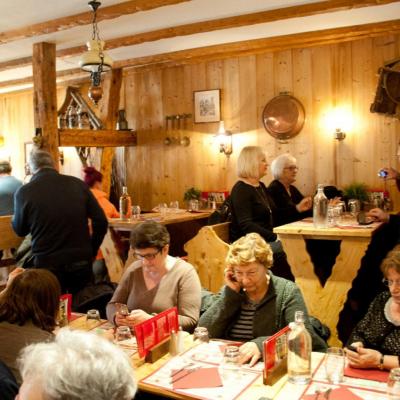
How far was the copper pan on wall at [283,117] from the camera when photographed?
5707 mm

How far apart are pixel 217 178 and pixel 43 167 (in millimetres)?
3213

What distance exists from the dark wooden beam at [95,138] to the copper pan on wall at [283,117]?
1919 millimetres

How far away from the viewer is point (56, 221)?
3.32 m

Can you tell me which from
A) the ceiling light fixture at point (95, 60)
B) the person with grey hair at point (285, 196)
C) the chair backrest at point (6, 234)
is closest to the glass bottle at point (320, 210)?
the person with grey hair at point (285, 196)

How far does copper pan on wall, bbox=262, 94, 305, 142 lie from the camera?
18.7 feet

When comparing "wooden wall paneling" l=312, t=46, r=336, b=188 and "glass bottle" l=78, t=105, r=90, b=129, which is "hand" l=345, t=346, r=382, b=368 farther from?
"glass bottle" l=78, t=105, r=90, b=129

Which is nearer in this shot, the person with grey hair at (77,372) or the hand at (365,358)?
the person with grey hair at (77,372)

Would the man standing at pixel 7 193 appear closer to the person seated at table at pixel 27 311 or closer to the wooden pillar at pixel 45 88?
the wooden pillar at pixel 45 88

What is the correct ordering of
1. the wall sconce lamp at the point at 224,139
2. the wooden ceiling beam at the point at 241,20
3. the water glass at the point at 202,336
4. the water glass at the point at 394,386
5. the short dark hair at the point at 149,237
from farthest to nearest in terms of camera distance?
the wall sconce lamp at the point at 224,139 < the wooden ceiling beam at the point at 241,20 < the short dark hair at the point at 149,237 < the water glass at the point at 202,336 < the water glass at the point at 394,386

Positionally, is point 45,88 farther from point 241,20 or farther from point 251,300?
point 251,300

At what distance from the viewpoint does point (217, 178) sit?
639cm

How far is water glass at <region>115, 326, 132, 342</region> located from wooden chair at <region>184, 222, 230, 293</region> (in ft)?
6.04

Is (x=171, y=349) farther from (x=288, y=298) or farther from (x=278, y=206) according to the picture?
(x=278, y=206)

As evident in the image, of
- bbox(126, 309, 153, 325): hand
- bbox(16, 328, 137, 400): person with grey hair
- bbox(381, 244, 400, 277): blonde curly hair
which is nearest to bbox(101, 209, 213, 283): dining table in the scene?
bbox(126, 309, 153, 325): hand
